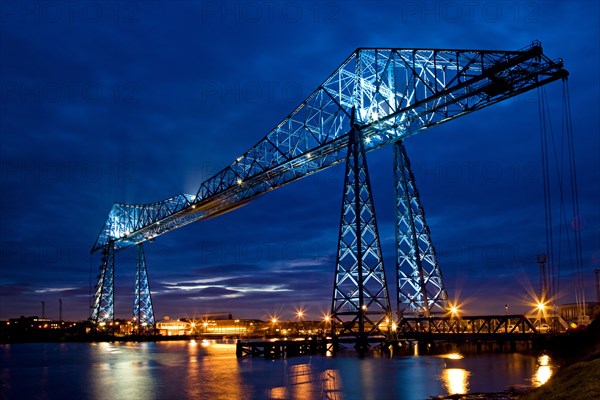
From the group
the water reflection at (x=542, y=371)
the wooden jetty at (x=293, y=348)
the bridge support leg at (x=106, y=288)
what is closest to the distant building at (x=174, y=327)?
the bridge support leg at (x=106, y=288)

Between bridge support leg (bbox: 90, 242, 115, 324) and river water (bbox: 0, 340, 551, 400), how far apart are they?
167 ft

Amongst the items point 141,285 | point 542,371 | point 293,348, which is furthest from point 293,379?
point 141,285

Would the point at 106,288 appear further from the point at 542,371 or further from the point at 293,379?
the point at 542,371

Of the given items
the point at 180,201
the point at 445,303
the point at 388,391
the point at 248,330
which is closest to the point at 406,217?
the point at 445,303

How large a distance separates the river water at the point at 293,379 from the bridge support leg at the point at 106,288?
50.9m

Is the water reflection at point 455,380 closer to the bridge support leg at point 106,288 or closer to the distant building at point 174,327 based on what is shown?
the bridge support leg at point 106,288

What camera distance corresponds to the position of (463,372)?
3002cm

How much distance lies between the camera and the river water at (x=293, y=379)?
25312 mm

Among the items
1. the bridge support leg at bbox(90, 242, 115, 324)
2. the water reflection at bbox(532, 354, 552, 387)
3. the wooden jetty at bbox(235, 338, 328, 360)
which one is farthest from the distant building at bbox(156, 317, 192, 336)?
the water reflection at bbox(532, 354, 552, 387)

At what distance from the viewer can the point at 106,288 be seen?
3802 inches

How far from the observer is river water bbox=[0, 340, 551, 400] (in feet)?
83.0

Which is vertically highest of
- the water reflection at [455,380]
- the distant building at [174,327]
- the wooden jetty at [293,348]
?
the water reflection at [455,380]

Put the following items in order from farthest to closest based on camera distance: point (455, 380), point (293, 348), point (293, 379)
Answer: point (293, 348)
point (293, 379)
point (455, 380)

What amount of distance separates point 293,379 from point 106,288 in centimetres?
7437
